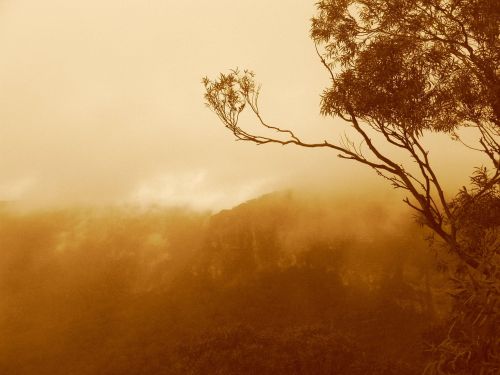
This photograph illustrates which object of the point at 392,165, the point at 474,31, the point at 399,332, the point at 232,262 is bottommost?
the point at 399,332

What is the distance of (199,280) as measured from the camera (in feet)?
454

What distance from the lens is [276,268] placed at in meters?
140

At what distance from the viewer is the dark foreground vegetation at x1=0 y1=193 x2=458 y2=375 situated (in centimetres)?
10525

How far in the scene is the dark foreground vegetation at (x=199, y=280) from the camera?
105250 millimetres

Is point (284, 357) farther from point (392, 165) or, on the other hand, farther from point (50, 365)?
point (50, 365)

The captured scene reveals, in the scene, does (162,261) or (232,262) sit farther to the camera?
(162,261)

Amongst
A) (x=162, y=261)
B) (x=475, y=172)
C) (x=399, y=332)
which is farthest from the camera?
(x=162, y=261)

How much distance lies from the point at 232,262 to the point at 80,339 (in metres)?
46.0

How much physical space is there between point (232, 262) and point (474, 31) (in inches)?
5312

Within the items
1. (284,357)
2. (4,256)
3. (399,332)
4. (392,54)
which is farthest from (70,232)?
(392,54)

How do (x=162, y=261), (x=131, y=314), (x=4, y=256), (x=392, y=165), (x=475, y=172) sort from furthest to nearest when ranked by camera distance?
1. (x=4, y=256)
2. (x=162, y=261)
3. (x=131, y=314)
4. (x=475, y=172)
5. (x=392, y=165)

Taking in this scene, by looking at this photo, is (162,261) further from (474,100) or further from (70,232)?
(474,100)

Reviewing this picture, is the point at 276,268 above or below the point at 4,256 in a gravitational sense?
below

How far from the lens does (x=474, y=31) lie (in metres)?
8.85
